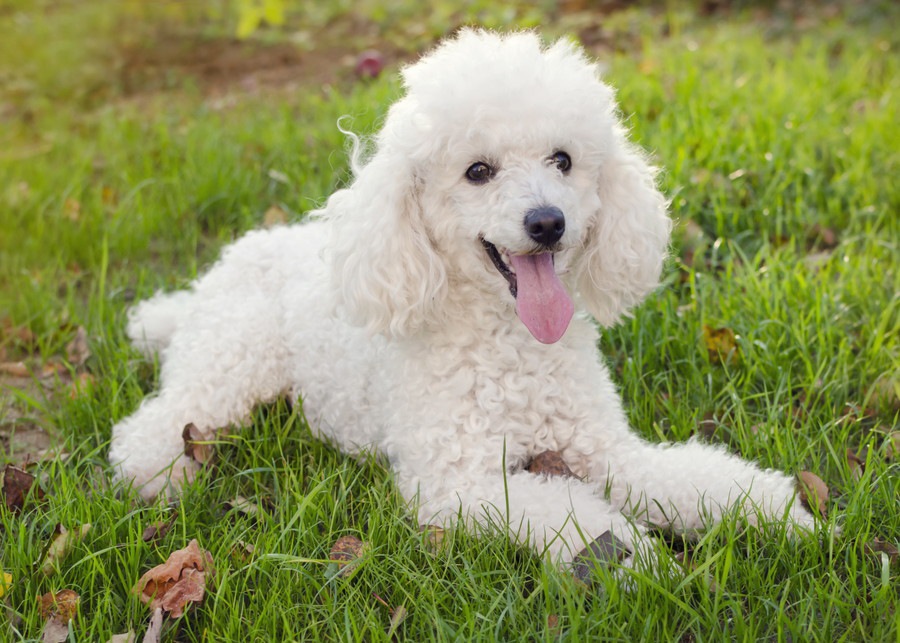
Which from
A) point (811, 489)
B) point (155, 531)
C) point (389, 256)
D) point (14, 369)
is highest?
point (389, 256)

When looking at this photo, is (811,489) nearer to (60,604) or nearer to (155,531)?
(155,531)

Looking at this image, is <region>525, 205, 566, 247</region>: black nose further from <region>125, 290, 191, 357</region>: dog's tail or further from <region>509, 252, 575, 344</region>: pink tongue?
<region>125, 290, 191, 357</region>: dog's tail

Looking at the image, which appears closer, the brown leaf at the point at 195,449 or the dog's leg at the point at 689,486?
the dog's leg at the point at 689,486

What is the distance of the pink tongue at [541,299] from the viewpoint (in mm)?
2525

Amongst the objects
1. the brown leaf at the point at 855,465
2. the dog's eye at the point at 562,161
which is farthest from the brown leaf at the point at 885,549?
the dog's eye at the point at 562,161

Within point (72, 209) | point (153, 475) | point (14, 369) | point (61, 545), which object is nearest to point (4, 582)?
point (61, 545)

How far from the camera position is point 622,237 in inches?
108

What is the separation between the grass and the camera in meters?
2.20

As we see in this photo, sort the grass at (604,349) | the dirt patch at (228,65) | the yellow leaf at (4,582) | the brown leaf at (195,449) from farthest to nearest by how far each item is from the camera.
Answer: the dirt patch at (228,65), the brown leaf at (195,449), the yellow leaf at (4,582), the grass at (604,349)

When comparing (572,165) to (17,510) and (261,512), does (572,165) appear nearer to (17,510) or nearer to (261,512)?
(261,512)

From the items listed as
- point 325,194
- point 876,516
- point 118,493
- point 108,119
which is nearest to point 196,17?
point 108,119

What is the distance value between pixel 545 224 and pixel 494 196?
0.62 feet

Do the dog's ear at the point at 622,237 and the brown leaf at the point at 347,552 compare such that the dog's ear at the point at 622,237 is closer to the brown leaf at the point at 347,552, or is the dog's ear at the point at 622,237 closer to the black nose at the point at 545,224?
the black nose at the point at 545,224

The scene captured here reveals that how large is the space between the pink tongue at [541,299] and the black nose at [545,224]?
4.9 inches
